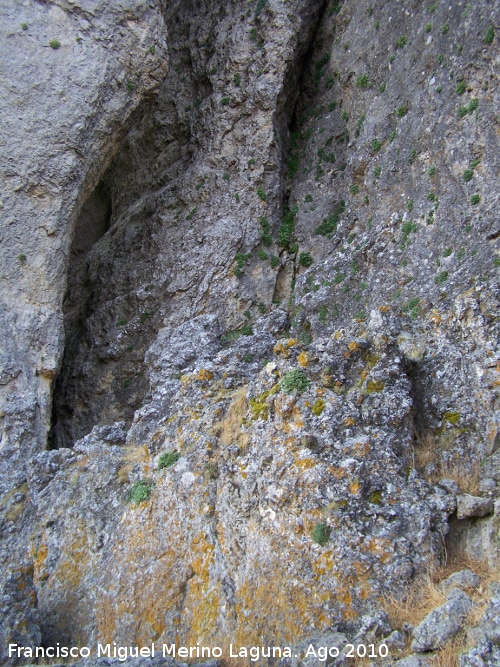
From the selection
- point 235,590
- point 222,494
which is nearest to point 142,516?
point 222,494

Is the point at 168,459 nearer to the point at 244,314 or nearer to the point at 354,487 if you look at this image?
the point at 354,487

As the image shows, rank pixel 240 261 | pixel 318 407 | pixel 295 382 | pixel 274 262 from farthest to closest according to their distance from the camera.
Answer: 1. pixel 274 262
2. pixel 240 261
3. pixel 295 382
4. pixel 318 407

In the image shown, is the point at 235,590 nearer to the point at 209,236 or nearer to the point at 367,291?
the point at 367,291

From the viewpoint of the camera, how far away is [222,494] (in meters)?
10.1

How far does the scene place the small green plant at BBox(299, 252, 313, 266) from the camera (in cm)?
1916

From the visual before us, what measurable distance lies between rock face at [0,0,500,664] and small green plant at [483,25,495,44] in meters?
0.19

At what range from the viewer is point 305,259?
19172mm

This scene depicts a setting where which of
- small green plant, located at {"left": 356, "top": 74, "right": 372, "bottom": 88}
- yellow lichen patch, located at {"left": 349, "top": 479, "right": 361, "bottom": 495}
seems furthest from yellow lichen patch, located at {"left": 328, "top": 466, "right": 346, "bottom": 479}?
small green plant, located at {"left": 356, "top": 74, "right": 372, "bottom": 88}

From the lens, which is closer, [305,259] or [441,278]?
[441,278]

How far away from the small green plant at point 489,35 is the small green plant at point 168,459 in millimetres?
11189

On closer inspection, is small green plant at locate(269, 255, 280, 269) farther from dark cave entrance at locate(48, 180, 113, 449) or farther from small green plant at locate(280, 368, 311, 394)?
small green plant at locate(280, 368, 311, 394)

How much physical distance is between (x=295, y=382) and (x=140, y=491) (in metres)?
3.19

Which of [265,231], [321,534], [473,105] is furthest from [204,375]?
[473,105]

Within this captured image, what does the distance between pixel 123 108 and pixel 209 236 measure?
4.29 metres
